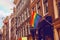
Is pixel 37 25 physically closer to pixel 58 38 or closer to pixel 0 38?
pixel 58 38

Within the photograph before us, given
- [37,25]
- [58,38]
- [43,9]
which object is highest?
[43,9]

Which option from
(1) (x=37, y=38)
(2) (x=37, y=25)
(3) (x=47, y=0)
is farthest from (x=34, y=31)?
(3) (x=47, y=0)

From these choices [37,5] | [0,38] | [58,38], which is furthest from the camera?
A: [0,38]

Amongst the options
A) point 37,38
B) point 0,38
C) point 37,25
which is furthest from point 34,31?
point 0,38

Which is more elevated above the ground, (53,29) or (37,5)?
(37,5)

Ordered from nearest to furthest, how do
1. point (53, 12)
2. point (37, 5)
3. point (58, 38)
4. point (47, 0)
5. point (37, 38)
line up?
point (58, 38), point (53, 12), point (47, 0), point (37, 38), point (37, 5)

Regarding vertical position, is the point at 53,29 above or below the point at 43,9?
below

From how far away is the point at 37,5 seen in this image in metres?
30.2

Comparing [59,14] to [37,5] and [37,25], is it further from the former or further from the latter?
[37,5]

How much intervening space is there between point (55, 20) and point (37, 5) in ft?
29.2

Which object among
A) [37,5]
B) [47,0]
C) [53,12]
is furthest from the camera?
[37,5]

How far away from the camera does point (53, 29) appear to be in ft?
72.5

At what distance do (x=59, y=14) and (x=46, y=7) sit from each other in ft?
14.3

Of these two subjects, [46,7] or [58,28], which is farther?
[46,7]
